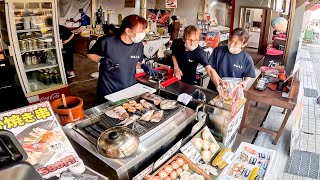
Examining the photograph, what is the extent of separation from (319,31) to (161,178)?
20105 millimetres

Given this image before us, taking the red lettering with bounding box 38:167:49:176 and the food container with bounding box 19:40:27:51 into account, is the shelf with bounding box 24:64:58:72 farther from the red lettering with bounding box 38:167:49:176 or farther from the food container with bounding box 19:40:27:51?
the red lettering with bounding box 38:167:49:176

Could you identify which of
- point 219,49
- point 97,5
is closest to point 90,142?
point 219,49

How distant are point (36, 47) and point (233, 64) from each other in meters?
3.82

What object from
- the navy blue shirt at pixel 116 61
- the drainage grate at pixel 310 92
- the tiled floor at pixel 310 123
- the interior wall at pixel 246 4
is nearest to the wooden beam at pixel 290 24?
the tiled floor at pixel 310 123

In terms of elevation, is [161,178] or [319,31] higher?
[319,31]

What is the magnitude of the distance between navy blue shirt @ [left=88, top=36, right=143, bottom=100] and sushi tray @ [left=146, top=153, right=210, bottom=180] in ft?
3.96

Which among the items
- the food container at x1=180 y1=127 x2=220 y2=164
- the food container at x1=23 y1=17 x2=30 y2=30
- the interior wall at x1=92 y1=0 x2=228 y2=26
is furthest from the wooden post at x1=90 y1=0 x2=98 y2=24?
the food container at x1=180 y1=127 x2=220 y2=164

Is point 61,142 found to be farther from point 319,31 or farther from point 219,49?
point 319,31

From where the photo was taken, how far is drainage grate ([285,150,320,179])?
11.0ft

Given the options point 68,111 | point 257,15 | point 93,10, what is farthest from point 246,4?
point 68,111

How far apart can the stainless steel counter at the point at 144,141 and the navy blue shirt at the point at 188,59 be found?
120cm

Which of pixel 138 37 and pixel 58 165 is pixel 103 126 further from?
pixel 138 37

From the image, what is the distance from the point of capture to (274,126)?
4438mm

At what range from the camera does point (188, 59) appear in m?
3.30
